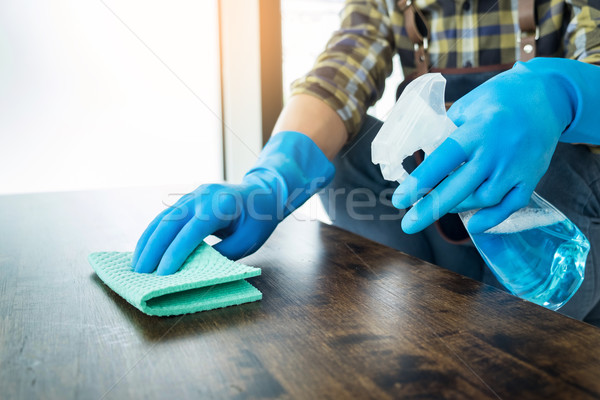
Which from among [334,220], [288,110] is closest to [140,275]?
[288,110]

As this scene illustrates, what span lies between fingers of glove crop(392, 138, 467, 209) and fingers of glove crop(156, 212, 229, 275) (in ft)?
0.84

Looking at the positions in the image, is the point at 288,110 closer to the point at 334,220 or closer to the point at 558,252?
the point at 334,220

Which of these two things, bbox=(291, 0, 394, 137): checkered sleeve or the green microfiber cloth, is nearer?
the green microfiber cloth

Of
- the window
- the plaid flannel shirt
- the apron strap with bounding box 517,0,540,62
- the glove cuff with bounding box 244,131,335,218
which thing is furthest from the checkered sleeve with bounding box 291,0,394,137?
the window

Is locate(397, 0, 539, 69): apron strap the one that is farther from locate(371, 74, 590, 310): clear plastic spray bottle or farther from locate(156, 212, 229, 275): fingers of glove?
locate(156, 212, 229, 275): fingers of glove

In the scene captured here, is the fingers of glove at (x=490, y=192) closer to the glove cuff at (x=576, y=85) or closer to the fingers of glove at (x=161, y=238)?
the glove cuff at (x=576, y=85)

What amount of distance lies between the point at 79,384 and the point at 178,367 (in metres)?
0.07

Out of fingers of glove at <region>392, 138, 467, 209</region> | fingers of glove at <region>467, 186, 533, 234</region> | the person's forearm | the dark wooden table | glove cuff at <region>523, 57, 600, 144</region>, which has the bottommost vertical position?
the dark wooden table

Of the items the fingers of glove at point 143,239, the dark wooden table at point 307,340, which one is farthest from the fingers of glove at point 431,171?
the fingers of glove at point 143,239

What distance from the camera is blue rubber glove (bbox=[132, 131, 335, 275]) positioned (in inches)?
24.3

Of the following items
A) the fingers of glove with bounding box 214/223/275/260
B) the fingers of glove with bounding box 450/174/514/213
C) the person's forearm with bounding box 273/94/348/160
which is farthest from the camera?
the person's forearm with bounding box 273/94/348/160

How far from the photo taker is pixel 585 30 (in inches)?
35.1

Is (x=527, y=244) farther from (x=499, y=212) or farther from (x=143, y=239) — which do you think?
(x=143, y=239)

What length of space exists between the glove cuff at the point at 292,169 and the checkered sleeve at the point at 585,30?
52 cm
